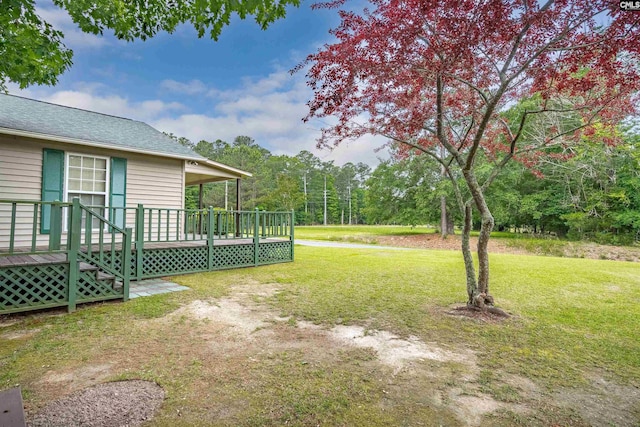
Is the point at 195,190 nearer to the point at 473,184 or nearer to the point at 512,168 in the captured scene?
the point at 512,168

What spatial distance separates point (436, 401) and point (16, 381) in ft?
10.5

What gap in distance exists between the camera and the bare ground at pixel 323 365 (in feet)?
6.81

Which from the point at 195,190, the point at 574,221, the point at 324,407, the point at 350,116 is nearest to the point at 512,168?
the point at 574,221

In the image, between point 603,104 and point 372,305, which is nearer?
point 603,104

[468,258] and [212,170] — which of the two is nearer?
[468,258]

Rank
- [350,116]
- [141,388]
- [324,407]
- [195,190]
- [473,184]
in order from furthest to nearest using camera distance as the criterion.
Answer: [195,190] → [350,116] → [473,184] → [141,388] → [324,407]

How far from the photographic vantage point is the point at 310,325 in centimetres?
383

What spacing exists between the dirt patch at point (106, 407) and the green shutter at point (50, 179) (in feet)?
18.8

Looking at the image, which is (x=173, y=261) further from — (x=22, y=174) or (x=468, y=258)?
(x=468, y=258)

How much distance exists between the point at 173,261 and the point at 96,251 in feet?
4.69

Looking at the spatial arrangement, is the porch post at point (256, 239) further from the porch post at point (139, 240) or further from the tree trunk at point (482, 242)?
the tree trunk at point (482, 242)

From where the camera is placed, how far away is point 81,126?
745cm

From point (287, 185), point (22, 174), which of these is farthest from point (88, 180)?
point (287, 185)

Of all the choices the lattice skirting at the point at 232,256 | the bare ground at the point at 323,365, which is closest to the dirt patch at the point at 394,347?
the bare ground at the point at 323,365
